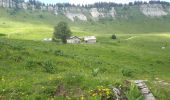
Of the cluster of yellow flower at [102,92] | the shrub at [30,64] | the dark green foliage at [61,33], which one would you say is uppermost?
the cluster of yellow flower at [102,92]

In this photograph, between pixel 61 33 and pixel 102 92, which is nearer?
pixel 102 92

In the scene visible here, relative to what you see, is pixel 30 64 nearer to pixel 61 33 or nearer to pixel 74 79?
pixel 74 79

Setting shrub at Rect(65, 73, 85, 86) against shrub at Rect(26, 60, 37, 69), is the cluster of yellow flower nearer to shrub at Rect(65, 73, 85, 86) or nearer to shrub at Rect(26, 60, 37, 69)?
shrub at Rect(65, 73, 85, 86)

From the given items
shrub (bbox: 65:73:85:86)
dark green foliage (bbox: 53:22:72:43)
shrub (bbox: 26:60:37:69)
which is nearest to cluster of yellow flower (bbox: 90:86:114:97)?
shrub (bbox: 65:73:85:86)

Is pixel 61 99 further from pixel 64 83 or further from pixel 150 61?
pixel 150 61

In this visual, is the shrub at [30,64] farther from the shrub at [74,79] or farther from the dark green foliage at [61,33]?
the dark green foliage at [61,33]

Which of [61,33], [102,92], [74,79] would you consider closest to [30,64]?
[74,79]

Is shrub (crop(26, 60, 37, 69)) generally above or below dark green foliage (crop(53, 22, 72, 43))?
above

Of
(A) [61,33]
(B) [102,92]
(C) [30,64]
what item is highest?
(B) [102,92]

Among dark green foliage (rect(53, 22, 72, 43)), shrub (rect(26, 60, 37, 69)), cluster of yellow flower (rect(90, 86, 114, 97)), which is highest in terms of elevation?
cluster of yellow flower (rect(90, 86, 114, 97))

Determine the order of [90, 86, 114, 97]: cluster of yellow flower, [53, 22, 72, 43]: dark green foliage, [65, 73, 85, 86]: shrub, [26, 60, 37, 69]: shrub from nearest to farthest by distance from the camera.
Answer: [90, 86, 114, 97]: cluster of yellow flower < [65, 73, 85, 86]: shrub < [26, 60, 37, 69]: shrub < [53, 22, 72, 43]: dark green foliage

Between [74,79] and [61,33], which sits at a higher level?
[74,79]

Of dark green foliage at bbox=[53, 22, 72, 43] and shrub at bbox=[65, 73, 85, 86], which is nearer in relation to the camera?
shrub at bbox=[65, 73, 85, 86]

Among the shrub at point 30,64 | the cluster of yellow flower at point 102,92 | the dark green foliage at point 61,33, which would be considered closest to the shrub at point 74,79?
the cluster of yellow flower at point 102,92
